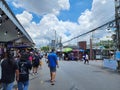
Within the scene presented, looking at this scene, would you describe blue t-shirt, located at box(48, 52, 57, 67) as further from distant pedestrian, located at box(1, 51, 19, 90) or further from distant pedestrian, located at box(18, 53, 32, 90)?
distant pedestrian, located at box(1, 51, 19, 90)

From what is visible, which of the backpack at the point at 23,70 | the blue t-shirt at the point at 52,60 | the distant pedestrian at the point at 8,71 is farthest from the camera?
the blue t-shirt at the point at 52,60

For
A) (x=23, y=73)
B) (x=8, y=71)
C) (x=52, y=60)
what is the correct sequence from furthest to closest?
(x=52, y=60) < (x=23, y=73) < (x=8, y=71)

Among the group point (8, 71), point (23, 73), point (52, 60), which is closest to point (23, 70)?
point (23, 73)

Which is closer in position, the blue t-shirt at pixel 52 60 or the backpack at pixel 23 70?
the backpack at pixel 23 70

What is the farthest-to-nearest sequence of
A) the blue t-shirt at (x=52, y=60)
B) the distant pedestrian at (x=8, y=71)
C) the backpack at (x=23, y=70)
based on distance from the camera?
the blue t-shirt at (x=52, y=60) < the backpack at (x=23, y=70) < the distant pedestrian at (x=8, y=71)

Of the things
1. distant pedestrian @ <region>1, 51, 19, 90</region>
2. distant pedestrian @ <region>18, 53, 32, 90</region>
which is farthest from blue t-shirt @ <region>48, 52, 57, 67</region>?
distant pedestrian @ <region>1, 51, 19, 90</region>

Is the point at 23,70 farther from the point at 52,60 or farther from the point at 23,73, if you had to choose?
the point at 52,60

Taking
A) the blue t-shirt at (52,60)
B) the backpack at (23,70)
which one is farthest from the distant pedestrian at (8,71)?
the blue t-shirt at (52,60)

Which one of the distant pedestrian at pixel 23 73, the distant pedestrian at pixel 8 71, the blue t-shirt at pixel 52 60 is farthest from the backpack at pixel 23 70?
the blue t-shirt at pixel 52 60

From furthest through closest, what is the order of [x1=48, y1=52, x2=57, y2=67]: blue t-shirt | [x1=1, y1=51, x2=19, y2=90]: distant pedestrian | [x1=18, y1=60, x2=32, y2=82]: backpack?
[x1=48, y1=52, x2=57, y2=67]: blue t-shirt → [x1=18, y1=60, x2=32, y2=82]: backpack → [x1=1, y1=51, x2=19, y2=90]: distant pedestrian

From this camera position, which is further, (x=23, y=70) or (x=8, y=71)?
(x=23, y=70)

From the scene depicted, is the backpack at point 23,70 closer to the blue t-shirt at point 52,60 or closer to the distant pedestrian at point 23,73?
the distant pedestrian at point 23,73

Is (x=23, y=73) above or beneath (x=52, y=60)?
beneath

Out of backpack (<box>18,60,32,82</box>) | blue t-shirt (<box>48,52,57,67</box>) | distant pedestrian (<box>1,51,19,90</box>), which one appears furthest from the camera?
blue t-shirt (<box>48,52,57,67</box>)
